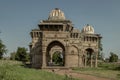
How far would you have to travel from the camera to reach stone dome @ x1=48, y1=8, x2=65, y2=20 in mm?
52784

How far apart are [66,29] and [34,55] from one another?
7.76 metres

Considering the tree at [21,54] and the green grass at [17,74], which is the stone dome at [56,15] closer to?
the tree at [21,54]

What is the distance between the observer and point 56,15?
53.3m

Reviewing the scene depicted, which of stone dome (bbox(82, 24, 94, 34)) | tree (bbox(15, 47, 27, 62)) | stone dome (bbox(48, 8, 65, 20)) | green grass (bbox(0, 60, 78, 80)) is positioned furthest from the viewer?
tree (bbox(15, 47, 27, 62))

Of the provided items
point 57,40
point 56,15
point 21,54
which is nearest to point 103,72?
point 57,40

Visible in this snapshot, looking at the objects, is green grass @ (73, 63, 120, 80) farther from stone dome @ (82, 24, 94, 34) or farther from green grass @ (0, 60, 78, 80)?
stone dome @ (82, 24, 94, 34)

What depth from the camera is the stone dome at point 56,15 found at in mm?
52784

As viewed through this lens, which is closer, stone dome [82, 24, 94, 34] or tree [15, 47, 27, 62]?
stone dome [82, 24, 94, 34]

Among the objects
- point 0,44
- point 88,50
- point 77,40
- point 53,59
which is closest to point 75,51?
point 77,40

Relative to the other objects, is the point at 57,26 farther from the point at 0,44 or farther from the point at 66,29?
the point at 0,44

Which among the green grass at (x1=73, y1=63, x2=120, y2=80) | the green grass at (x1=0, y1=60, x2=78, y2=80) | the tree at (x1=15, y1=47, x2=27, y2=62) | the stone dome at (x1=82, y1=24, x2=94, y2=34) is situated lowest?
the green grass at (x1=73, y1=63, x2=120, y2=80)

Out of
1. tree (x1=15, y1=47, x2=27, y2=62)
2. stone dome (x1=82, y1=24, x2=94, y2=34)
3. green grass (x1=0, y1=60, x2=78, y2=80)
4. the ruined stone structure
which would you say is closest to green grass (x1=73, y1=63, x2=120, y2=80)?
the ruined stone structure

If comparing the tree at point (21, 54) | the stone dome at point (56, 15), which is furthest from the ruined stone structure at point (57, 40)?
the tree at point (21, 54)

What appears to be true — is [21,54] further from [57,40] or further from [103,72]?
[103,72]
